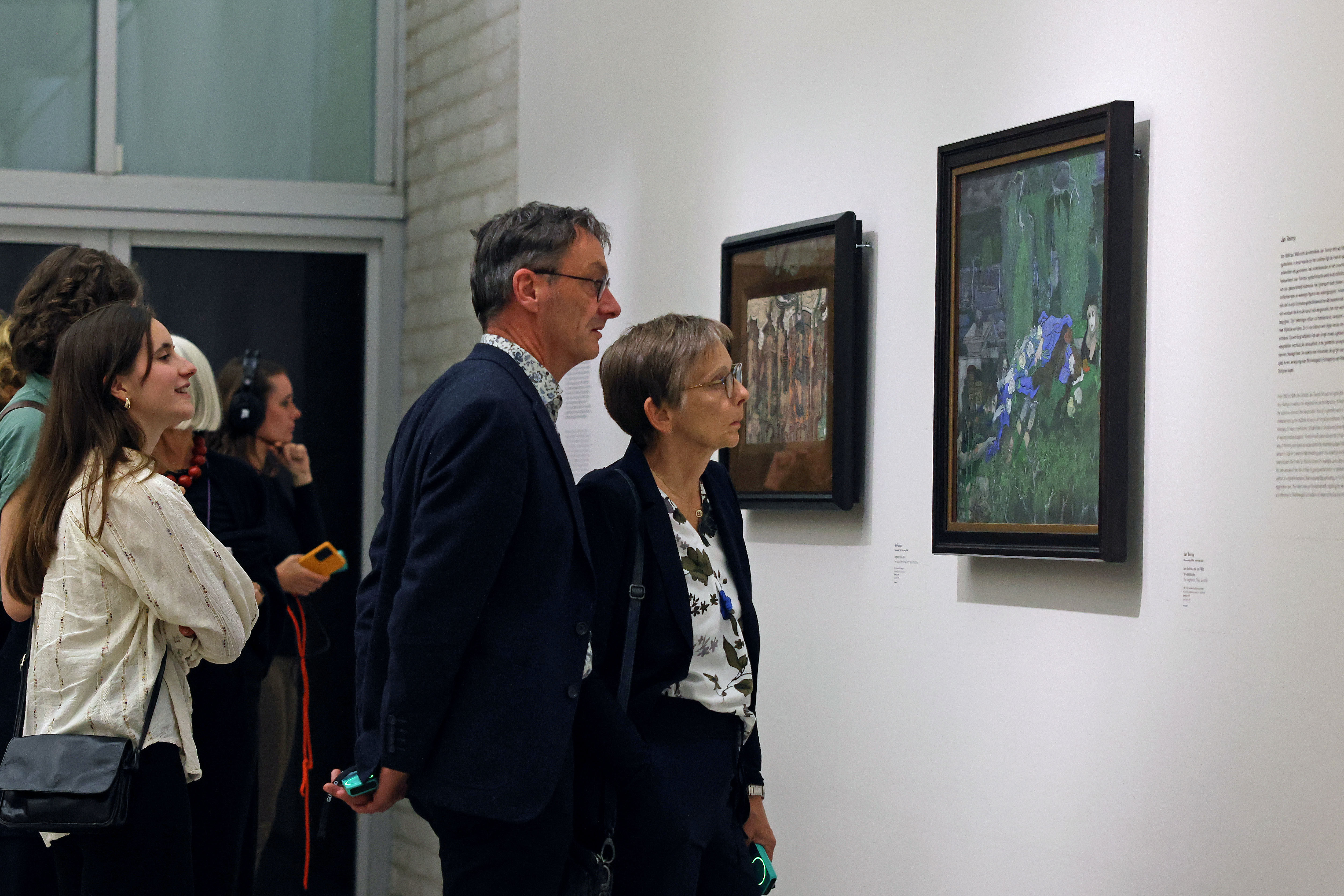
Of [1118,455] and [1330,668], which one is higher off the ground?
[1118,455]

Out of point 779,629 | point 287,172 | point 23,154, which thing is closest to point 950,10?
point 779,629

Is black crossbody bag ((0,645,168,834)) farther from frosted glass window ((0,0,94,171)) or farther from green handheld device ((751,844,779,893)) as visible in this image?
frosted glass window ((0,0,94,171))

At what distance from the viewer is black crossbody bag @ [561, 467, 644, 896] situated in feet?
7.94

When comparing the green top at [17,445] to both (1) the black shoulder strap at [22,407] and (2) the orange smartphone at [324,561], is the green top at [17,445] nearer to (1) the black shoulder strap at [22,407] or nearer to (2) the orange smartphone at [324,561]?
(1) the black shoulder strap at [22,407]

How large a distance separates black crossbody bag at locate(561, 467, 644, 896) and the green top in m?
1.17

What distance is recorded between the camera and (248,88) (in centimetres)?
595

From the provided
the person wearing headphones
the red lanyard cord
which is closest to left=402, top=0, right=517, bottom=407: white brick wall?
the person wearing headphones

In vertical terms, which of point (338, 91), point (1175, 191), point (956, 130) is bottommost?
point (1175, 191)

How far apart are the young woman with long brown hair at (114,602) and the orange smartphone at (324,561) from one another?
1.49 m

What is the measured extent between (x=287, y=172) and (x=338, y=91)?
0.40m

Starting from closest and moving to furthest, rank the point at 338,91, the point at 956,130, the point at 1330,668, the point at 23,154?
the point at 1330,668 < the point at 956,130 < the point at 23,154 < the point at 338,91

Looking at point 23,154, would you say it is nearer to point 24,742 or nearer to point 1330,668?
point 24,742

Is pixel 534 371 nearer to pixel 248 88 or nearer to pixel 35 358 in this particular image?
pixel 35 358

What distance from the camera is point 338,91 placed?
20.0 ft
